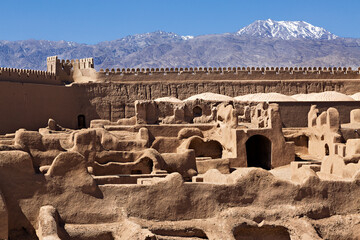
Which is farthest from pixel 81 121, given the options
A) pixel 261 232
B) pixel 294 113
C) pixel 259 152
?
pixel 261 232

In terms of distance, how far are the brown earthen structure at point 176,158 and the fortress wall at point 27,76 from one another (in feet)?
0.27

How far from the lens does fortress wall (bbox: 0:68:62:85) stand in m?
30.3

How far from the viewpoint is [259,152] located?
26609mm

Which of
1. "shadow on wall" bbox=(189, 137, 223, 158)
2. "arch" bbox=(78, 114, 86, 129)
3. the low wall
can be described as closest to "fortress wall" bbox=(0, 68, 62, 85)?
"arch" bbox=(78, 114, 86, 129)

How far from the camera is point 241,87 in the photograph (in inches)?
1495

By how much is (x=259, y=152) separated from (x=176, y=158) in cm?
755

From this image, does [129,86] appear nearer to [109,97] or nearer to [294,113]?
[109,97]

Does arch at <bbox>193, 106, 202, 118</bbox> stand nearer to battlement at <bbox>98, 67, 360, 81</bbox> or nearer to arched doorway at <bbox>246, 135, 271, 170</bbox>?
arched doorway at <bbox>246, 135, 271, 170</bbox>

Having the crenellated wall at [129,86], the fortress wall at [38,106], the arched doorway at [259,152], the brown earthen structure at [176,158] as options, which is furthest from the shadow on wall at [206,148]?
the fortress wall at [38,106]

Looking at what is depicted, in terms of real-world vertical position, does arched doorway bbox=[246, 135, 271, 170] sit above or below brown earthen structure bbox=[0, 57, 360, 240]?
below

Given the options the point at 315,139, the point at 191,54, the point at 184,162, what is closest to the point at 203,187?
the point at 184,162

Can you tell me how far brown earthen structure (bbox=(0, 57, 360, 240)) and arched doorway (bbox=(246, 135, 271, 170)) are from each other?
0.06m

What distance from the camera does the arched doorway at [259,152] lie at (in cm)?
2536

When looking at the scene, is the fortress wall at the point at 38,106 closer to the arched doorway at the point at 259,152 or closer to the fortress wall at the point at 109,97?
the fortress wall at the point at 109,97
